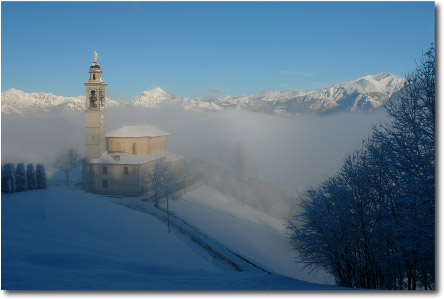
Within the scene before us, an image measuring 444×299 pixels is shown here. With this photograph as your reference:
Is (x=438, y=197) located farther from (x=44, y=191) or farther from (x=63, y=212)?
→ (x=44, y=191)

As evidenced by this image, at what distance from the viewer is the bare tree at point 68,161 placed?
10.1 meters

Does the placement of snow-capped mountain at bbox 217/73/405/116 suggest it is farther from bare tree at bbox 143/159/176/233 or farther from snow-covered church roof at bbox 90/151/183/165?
snow-covered church roof at bbox 90/151/183/165

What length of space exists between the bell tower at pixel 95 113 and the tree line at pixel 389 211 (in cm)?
597

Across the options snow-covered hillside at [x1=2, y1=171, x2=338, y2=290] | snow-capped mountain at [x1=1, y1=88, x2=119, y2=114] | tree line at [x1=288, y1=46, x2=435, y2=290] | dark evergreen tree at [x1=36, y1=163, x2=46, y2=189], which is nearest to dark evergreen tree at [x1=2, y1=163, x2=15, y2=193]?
snow-covered hillside at [x1=2, y1=171, x2=338, y2=290]

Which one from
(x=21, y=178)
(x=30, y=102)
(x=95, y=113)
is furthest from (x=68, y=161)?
(x=30, y=102)

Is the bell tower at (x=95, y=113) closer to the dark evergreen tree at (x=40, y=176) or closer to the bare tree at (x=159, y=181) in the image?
the dark evergreen tree at (x=40, y=176)

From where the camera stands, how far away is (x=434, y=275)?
479 centimetres

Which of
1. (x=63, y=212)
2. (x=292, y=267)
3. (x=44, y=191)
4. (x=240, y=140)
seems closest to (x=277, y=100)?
(x=240, y=140)

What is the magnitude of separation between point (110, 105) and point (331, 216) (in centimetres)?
697

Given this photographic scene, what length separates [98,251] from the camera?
23.2ft

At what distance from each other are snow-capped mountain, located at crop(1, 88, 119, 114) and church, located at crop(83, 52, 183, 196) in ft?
2.76

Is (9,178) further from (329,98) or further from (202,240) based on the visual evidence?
(329,98)

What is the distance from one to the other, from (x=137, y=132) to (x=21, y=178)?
3725 mm

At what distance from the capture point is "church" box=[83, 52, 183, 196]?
919 cm
